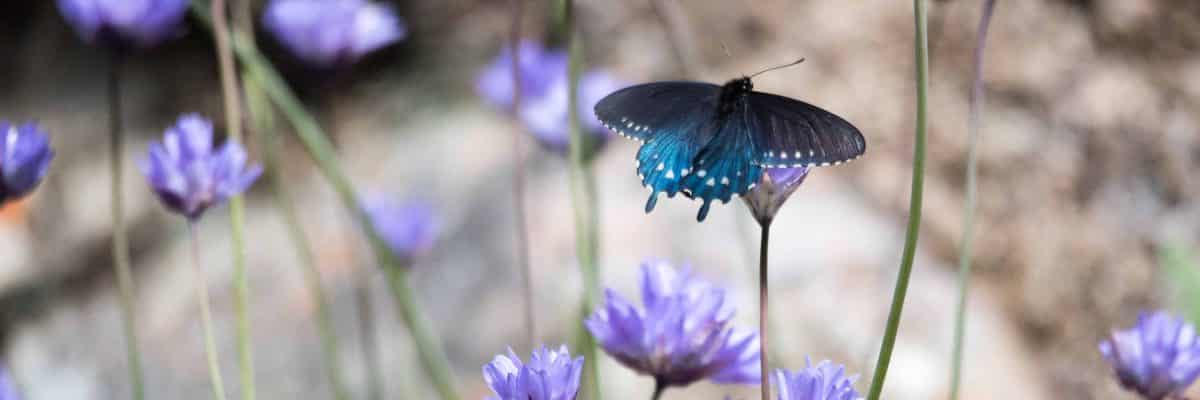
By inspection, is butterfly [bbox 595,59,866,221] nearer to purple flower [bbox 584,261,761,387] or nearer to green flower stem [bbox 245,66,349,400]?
purple flower [bbox 584,261,761,387]

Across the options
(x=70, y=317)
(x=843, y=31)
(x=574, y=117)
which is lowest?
(x=70, y=317)

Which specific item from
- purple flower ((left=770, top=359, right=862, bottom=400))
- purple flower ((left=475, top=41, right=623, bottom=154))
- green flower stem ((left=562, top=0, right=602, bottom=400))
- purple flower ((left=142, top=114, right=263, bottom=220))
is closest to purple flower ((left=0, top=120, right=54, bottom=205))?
purple flower ((left=142, top=114, right=263, bottom=220))

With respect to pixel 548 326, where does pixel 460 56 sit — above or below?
above

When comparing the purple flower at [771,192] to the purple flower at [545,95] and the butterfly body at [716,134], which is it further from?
the purple flower at [545,95]

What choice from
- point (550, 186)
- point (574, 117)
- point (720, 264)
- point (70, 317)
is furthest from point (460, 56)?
point (574, 117)

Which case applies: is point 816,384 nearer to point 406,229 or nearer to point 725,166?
point 725,166

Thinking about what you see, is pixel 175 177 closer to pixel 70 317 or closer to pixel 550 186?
pixel 550 186

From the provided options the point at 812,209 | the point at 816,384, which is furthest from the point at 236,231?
the point at 812,209
